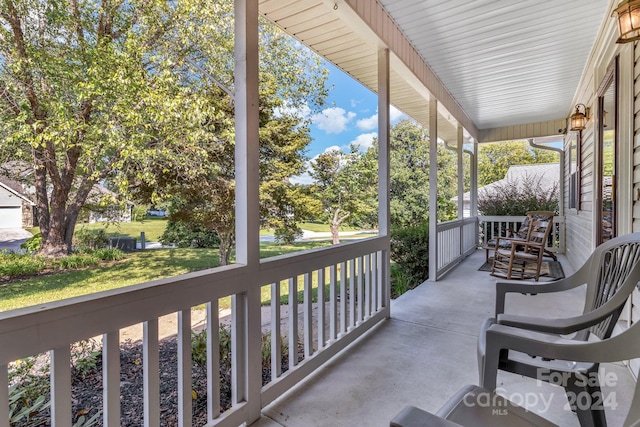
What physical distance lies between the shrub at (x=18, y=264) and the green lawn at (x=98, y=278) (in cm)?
4

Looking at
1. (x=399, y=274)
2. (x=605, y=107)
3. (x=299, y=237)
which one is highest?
(x=605, y=107)

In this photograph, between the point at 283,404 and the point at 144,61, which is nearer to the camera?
the point at 283,404

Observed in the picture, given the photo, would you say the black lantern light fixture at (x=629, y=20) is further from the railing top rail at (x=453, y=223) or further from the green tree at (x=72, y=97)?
the railing top rail at (x=453, y=223)

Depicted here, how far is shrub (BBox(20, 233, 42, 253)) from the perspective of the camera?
1.32 metres

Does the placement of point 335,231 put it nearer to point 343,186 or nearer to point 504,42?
point 343,186

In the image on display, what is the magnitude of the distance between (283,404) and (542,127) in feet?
24.5

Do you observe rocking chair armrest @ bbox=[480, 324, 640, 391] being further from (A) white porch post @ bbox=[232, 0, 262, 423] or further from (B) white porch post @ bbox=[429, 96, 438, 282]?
(B) white porch post @ bbox=[429, 96, 438, 282]

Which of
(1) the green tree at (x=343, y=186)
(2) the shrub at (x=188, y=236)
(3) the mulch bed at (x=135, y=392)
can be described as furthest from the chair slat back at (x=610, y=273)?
(1) the green tree at (x=343, y=186)

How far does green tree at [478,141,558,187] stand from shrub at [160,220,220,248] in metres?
19.8

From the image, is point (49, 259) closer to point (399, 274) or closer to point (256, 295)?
point (256, 295)

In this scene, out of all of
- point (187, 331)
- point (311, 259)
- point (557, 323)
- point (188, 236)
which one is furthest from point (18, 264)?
point (557, 323)

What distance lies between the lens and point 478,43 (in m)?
3.31


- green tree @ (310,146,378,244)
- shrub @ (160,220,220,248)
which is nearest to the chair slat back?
shrub @ (160,220,220,248)

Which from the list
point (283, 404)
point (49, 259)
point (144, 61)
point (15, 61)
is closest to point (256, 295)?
point (283, 404)
